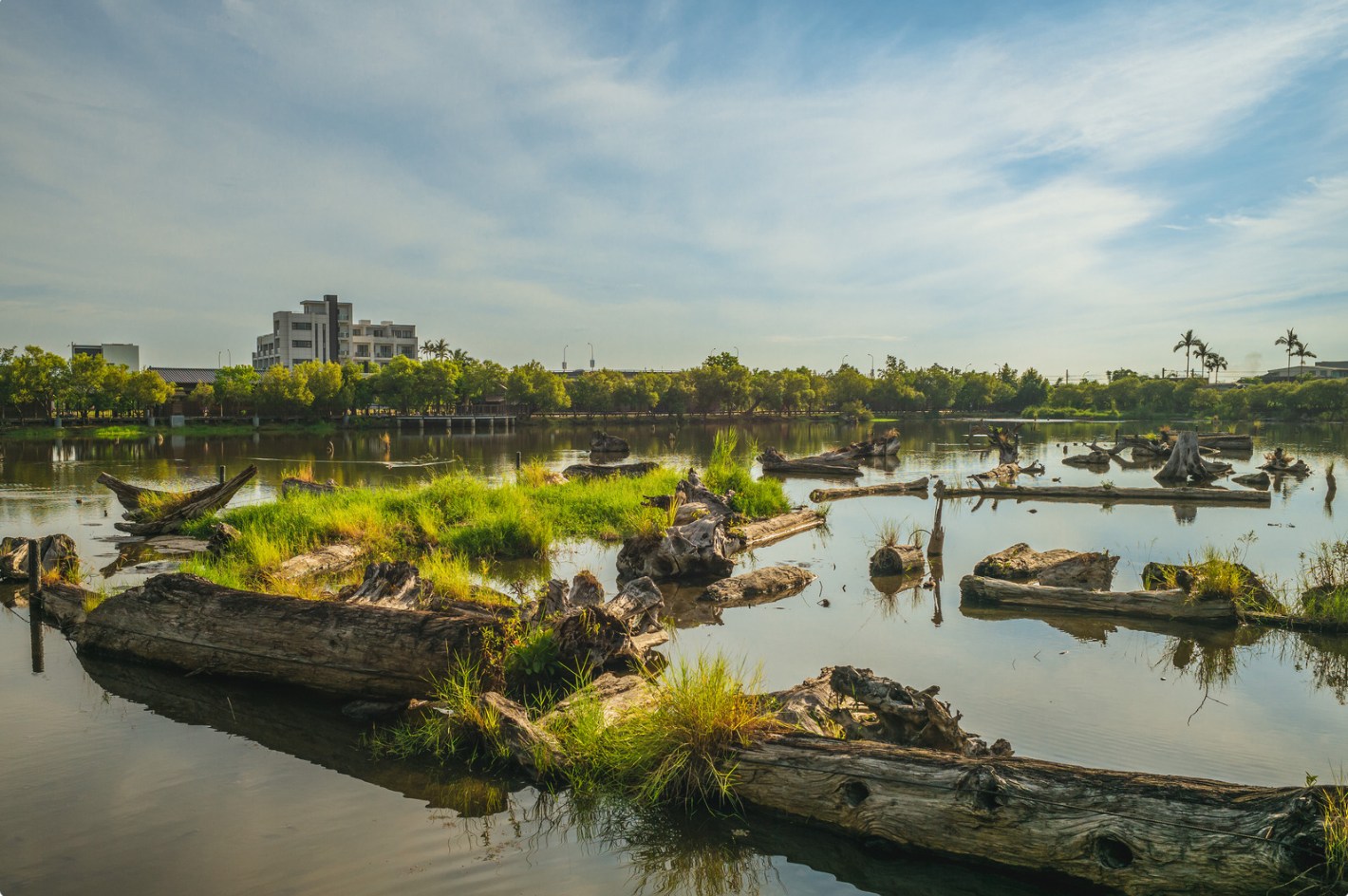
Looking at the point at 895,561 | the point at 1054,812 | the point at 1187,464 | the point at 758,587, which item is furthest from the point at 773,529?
the point at 1187,464

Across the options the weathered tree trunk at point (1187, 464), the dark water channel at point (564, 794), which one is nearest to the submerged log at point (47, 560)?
the dark water channel at point (564, 794)

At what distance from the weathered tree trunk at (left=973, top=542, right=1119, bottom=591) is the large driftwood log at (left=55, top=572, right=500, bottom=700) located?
9.57m

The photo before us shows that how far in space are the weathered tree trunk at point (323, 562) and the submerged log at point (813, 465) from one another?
23.3 meters

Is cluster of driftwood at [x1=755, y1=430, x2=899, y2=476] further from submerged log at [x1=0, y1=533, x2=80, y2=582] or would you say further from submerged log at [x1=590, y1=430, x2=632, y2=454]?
submerged log at [x1=0, y1=533, x2=80, y2=582]

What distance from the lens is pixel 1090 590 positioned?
12562 mm

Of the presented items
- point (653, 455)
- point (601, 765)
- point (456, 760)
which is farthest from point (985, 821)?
point (653, 455)

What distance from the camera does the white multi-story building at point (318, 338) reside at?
366 ft

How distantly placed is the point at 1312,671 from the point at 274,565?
14.5 meters

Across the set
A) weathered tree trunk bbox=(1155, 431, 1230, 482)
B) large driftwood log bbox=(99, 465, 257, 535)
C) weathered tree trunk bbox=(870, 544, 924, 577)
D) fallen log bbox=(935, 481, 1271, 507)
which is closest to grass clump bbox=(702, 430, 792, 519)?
weathered tree trunk bbox=(870, 544, 924, 577)

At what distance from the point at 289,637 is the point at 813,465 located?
30.8 meters

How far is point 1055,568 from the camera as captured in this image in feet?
44.2

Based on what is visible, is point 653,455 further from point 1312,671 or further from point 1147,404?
point 1147,404

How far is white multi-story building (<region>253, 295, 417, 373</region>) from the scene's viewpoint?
11150 centimetres

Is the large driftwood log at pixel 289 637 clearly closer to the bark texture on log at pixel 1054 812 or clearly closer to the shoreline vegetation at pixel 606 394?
the bark texture on log at pixel 1054 812
